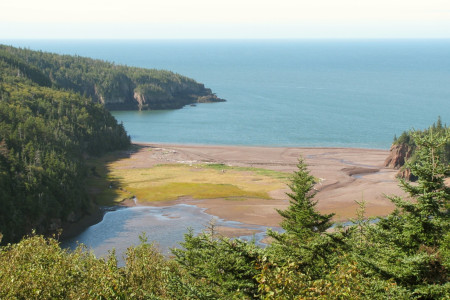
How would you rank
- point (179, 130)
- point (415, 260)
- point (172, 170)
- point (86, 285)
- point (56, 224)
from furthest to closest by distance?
1. point (179, 130)
2. point (172, 170)
3. point (56, 224)
4. point (86, 285)
5. point (415, 260)

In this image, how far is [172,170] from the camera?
115 metres

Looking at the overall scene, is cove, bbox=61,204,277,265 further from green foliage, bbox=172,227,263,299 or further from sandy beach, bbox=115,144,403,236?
green foliage, bbox=172,227,263,299

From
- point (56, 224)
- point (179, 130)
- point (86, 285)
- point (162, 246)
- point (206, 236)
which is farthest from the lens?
point (179, 130)

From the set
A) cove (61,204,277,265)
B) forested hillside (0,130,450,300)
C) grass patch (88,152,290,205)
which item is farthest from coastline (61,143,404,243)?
forested hillside (0,130,450,300)

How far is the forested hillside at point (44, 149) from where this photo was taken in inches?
2854

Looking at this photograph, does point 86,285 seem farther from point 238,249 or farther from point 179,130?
point 179,130

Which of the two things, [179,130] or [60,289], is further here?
[179,130]

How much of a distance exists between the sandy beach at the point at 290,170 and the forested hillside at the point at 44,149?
484 inches

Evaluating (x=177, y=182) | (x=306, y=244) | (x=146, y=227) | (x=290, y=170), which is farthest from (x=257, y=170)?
(x=306, y=244)

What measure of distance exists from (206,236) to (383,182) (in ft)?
279

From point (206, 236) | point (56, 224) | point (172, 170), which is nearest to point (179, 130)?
point (172, 170)

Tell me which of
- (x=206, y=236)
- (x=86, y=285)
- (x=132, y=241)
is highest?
(x=206, y=236)

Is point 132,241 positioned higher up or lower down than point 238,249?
lower down

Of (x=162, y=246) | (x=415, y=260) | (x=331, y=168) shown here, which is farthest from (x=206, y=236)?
(x=331, y=168)
